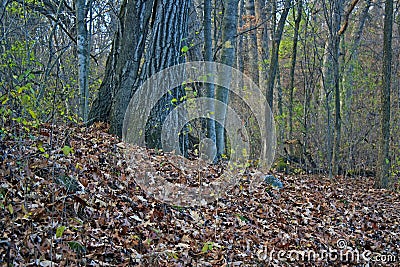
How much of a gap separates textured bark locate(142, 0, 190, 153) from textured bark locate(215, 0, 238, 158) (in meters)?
1.17

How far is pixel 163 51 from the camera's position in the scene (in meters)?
8.02

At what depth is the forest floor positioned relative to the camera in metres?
3.96

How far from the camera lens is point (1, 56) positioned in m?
7.16

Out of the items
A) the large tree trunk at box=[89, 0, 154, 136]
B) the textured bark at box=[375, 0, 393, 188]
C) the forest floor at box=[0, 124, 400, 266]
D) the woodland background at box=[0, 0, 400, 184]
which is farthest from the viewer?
the textured bark at box=[375, 0, 393, 188]

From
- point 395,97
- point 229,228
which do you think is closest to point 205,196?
point 229,228

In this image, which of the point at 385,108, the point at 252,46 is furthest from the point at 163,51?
the point at 252,46

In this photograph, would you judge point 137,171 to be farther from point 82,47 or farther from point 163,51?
point 82,47

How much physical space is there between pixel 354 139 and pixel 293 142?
217 centimetres

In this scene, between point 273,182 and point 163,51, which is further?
point 273,182

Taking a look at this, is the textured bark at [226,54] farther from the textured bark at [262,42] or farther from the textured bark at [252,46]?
the textured bark at [252,46]

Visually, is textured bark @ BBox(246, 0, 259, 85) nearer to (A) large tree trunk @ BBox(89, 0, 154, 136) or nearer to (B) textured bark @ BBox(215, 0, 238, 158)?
(B) textured bark @ BBox(215, 0, 238, 158)

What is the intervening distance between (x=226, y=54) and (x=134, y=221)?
17.0ft

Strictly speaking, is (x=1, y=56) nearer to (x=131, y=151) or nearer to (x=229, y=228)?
(x=131, y=151)

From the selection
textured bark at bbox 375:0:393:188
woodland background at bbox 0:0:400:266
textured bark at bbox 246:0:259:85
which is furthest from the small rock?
textured bark at bbox 246:0:259:85
